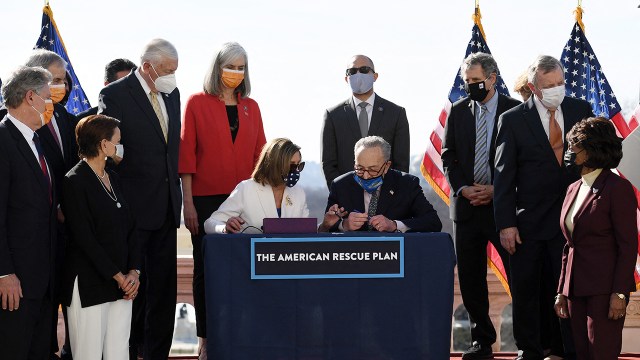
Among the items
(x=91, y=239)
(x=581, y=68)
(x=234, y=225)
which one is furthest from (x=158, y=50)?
(x=581, y=68)

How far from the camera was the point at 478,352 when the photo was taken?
6719mm

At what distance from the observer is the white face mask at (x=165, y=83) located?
19.9ft

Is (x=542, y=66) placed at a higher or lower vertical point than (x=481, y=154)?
higher

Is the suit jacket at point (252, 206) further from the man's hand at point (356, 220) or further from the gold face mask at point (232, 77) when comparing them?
the gold face mask at point (232, 77)

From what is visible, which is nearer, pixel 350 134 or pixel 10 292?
pixel 10 292

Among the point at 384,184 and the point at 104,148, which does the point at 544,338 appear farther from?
the point at 104,148

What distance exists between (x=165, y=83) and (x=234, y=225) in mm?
1053

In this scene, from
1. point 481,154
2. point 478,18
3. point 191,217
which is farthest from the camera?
point 478,18

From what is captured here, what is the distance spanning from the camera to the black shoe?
6.69m

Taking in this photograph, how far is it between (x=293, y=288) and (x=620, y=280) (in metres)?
1.66

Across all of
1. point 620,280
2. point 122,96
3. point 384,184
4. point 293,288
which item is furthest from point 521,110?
point 122,96

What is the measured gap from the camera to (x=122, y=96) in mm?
6035

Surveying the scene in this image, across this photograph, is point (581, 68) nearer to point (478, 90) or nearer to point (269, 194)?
point (478, 90)

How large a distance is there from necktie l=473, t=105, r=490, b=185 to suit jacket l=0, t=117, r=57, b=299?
9.55ft
